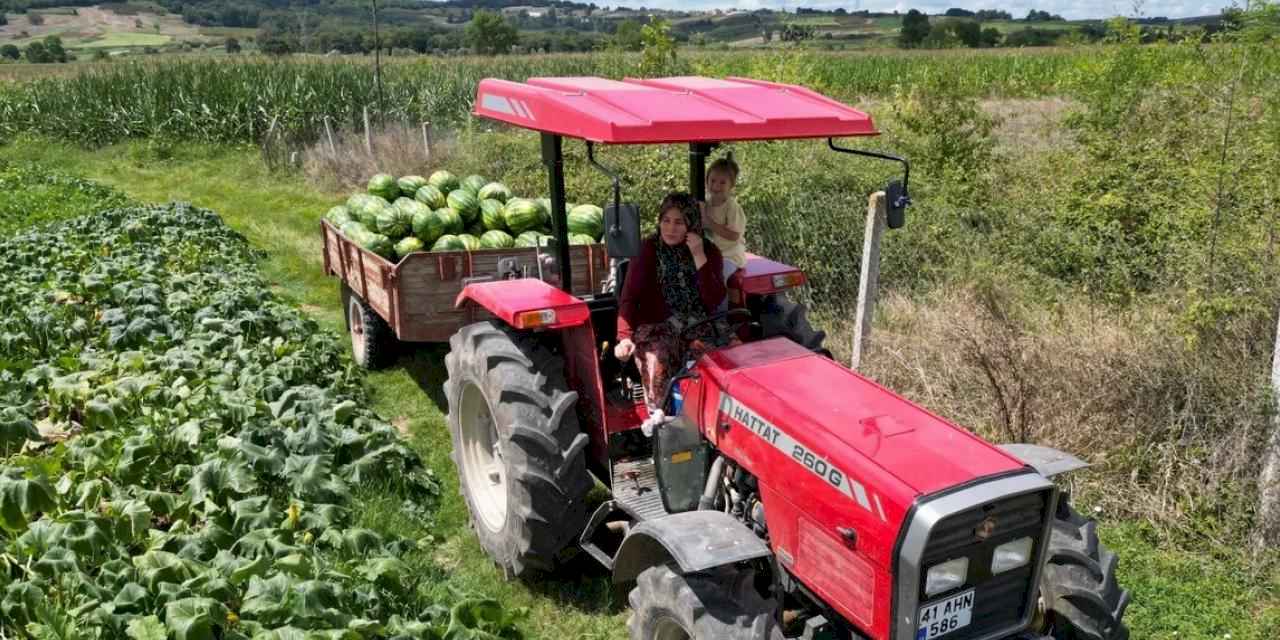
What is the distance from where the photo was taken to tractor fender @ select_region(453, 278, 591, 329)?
4566 millimetres

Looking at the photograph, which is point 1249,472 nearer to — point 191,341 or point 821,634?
point 821,634

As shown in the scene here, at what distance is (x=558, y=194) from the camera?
4566 millimetres

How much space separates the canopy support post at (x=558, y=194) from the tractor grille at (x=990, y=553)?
2341 mm

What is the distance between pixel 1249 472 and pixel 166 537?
5057 mm

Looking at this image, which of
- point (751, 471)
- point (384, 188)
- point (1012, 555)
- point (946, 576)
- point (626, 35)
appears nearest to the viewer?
point (946, 576)

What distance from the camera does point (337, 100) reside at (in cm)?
2088

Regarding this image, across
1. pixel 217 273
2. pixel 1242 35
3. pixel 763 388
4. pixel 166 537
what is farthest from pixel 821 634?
pixel 217 273

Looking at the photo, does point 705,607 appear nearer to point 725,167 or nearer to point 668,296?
point 668,296

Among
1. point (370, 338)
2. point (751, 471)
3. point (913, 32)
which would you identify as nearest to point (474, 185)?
point (370, 338)

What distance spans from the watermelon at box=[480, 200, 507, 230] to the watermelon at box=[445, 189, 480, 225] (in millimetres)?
101

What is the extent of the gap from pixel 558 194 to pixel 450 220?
9.97 ft

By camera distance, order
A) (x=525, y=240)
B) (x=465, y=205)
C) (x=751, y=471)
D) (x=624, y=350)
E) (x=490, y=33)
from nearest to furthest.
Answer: (x=751, y=471) → (x=624, y=350) → (x=525, y=240) → (x=465, y=205) → (x=490, y=33)

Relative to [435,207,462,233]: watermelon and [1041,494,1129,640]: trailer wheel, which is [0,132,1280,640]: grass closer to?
[1041,494,1129,640]: trailer wheel

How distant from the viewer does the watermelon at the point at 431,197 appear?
7703 millimetres
